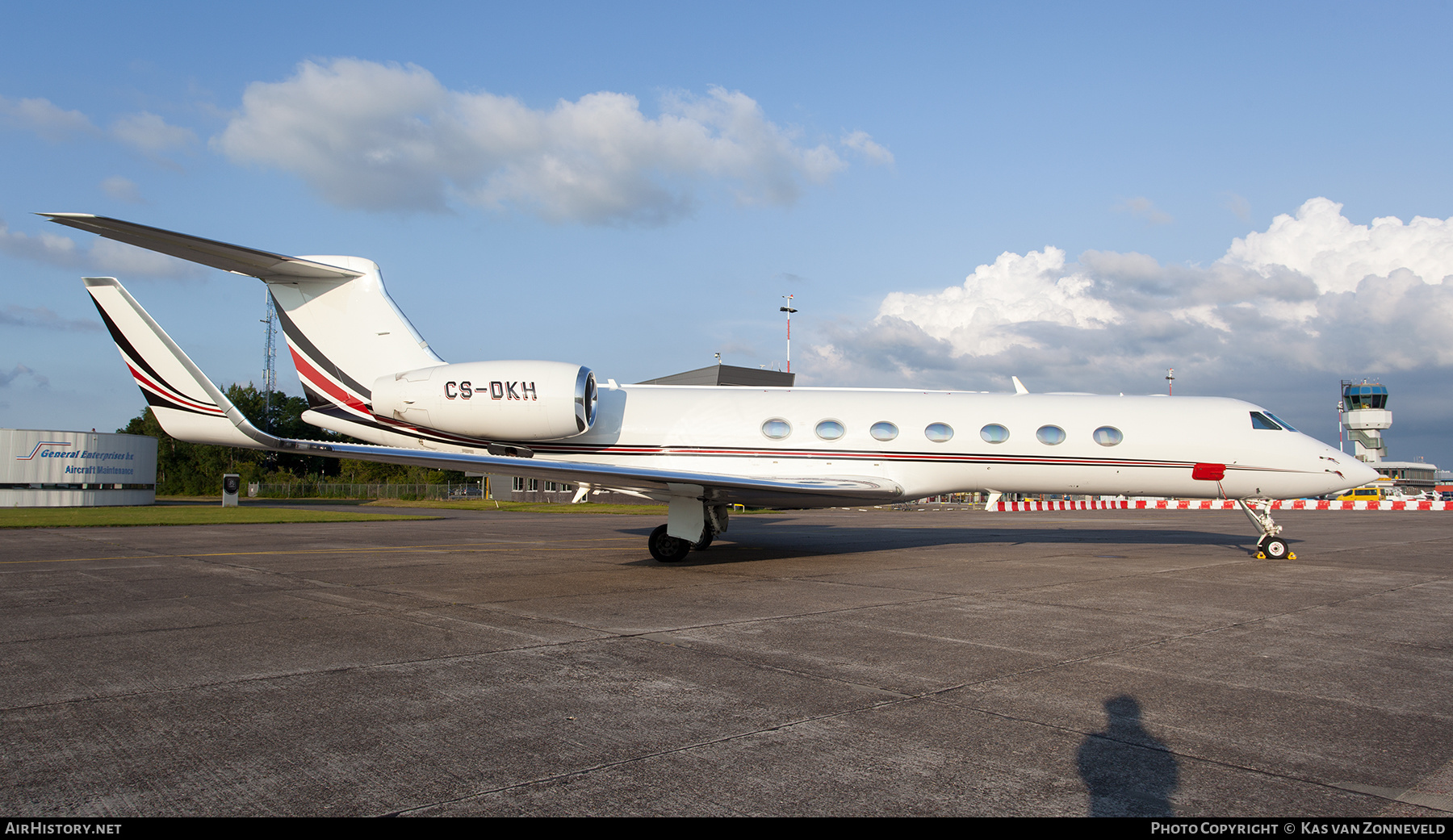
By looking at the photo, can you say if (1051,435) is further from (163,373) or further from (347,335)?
(163,373)

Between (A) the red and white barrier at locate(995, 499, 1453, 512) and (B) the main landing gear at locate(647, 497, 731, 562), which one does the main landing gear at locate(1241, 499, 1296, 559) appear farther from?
(A) the red and white barrier at locate(995, 499, 1453, 512)

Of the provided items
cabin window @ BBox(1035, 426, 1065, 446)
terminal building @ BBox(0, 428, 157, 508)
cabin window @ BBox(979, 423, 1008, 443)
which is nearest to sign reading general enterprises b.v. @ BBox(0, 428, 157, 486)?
terminal building @ BBox(0, 428, 157, 508)

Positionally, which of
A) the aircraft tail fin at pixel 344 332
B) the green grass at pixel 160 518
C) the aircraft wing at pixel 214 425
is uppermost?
the aircraft tail fin at pixel 344 332

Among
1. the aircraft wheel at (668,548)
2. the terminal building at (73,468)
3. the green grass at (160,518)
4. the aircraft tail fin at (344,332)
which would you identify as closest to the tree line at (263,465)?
the terminal building at (73,468)

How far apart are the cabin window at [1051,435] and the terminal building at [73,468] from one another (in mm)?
37969

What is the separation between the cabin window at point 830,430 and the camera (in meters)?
12.7

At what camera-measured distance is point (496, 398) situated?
11930 millimetres

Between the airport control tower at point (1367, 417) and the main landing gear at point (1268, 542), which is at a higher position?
the airport control tower at point (1367, 417)

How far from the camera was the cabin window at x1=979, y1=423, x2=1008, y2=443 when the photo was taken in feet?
41.8

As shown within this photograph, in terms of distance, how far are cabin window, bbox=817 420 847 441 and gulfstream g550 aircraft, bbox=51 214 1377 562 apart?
1.0 inches

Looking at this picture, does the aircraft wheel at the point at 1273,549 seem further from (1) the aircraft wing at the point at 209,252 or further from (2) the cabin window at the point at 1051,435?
(1) the aircraft wing at the point at 209,252

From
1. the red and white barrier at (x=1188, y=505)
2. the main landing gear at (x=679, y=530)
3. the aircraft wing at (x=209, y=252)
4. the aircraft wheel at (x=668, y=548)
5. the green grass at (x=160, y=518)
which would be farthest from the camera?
the red and white barrier at (x=1188, y=505)

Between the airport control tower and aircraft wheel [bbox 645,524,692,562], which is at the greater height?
the airport control tower

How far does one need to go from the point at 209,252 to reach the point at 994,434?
11489 millimetres
